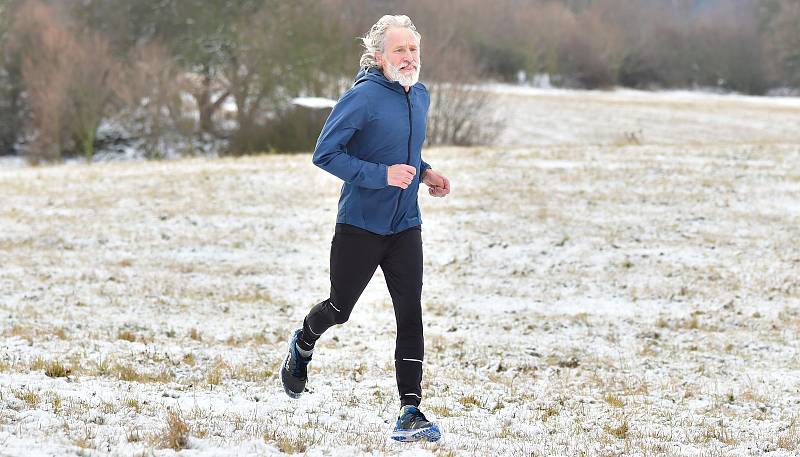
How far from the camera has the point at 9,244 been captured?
1644cm

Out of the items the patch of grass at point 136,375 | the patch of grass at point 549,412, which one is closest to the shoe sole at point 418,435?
the patch of grass at point 549,412

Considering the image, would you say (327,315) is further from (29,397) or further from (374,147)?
(29,397)

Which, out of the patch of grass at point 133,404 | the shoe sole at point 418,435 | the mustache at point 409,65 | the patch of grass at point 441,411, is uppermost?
the mustache at point 409,65

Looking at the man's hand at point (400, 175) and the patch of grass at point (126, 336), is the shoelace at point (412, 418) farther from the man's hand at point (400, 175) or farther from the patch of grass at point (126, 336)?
the patch of grass at point (126, 336)

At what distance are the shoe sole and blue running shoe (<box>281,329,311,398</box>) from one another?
3.51 feet

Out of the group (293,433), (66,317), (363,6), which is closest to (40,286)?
(66,317)

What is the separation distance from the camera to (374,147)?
5.38 meters

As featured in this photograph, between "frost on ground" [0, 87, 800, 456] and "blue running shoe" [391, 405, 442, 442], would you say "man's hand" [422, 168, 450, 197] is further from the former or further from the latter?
"frost on ground" [0, 87, 800, 456]

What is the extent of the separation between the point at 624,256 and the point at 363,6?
170ft

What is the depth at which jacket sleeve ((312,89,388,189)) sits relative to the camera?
205 inches

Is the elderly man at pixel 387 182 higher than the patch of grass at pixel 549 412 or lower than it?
higher

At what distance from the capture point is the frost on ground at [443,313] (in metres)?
5.85

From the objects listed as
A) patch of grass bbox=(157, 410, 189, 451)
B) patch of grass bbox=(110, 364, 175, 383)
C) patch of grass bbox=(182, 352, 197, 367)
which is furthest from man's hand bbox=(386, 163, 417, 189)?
patch of grass bbox=(182, 352, 197, 367)

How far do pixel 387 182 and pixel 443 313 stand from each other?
7089mm
